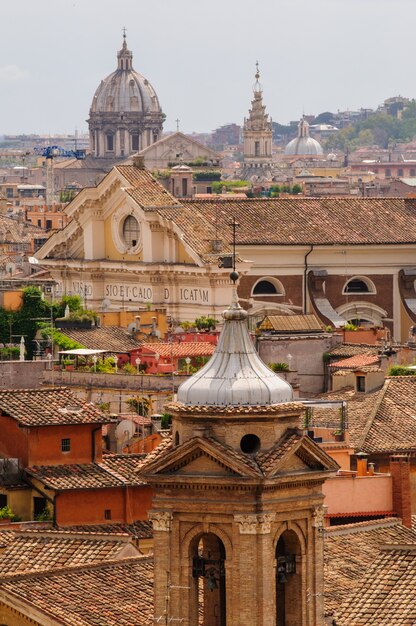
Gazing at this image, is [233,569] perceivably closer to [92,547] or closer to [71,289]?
[92,547]

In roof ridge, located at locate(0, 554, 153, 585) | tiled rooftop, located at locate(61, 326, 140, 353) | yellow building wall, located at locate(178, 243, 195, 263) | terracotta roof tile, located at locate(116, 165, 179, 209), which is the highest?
terracotta roof tile, located at locate(116, 165, 179, 209)

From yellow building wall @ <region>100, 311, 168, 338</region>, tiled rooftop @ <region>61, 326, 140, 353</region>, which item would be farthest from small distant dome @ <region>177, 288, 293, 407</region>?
yellow building wall @ <region>100, 311, 168, 338</region>

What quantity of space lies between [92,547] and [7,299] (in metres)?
27.5

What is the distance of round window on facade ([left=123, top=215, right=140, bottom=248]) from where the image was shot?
222ft

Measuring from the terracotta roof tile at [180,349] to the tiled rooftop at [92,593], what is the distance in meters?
20.8

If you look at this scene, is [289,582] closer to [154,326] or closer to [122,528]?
[122,528]

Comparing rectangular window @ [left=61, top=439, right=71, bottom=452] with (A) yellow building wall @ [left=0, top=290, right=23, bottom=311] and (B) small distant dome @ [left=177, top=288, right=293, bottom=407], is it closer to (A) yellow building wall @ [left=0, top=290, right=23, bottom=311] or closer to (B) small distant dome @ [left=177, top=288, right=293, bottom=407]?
(B) small distant dome @ [left=177, top=288, right=293, bottom=407]

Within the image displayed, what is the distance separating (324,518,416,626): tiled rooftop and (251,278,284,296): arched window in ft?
113

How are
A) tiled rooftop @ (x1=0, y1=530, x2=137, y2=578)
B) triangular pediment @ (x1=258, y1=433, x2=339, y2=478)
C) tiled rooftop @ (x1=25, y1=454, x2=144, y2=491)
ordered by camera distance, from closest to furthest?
1. triangular pediment @ (x1=258, y1=433, x2=339, y2=478)
2. tiled rooftop @ (x1=0, y1=530, x2=137, y2=578)
3. tiled rooftop @ (x1=25, y1=454, x2=144, y2=491)

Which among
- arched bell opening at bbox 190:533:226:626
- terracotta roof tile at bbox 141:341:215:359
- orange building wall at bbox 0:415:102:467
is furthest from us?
terracotta roof tile at bbox 141:341:215:359

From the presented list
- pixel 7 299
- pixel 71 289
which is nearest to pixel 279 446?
pixel 7 299

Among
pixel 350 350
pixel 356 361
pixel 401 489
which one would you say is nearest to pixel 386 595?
pixel 401 489

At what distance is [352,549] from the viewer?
2986 centimetres

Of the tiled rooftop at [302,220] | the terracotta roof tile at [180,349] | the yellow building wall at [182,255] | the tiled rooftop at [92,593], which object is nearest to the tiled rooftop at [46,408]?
the tiled rooftop at [92,593]
